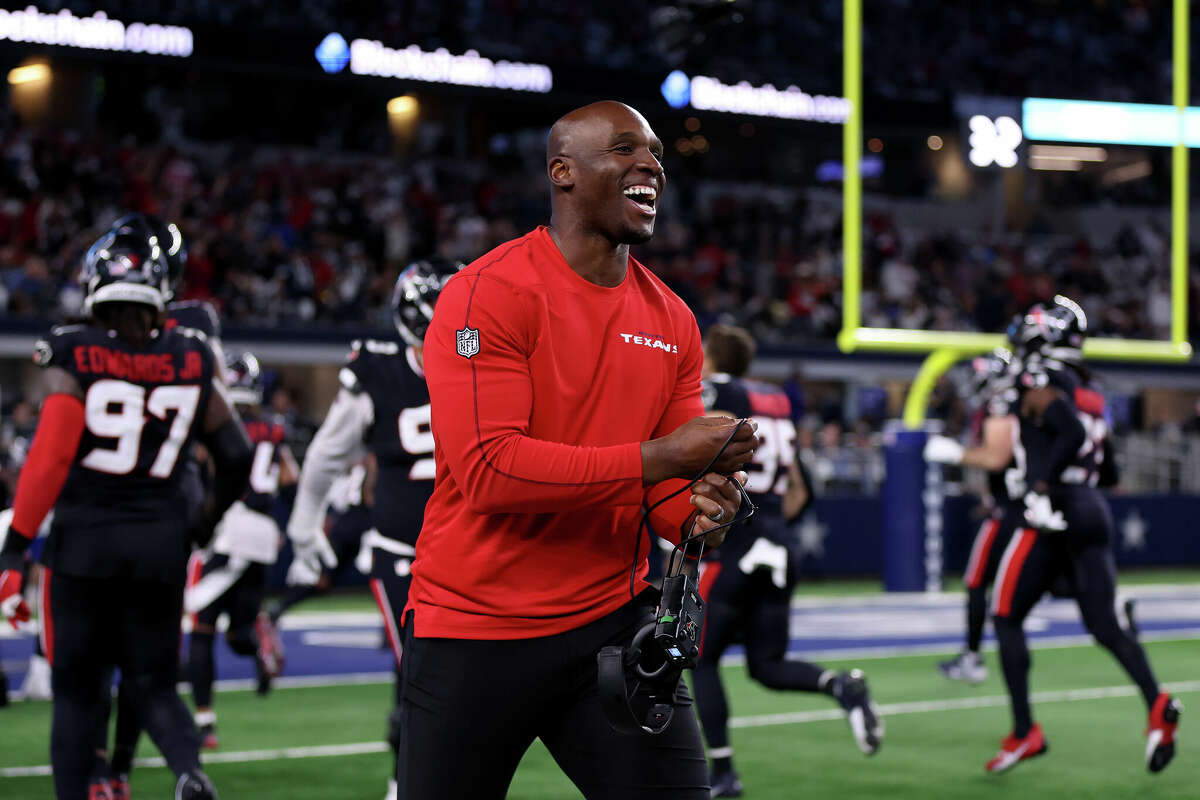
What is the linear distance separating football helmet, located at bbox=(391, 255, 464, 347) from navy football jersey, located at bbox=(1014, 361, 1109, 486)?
10.1 ft

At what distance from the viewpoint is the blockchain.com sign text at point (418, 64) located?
22672mm

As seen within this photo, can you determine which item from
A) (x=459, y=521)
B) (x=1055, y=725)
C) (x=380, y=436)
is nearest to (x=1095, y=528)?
(x=1055, y=725)

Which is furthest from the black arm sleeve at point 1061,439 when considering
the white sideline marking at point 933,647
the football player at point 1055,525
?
the white sideline marking at point 933,647

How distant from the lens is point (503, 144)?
29.4 meters

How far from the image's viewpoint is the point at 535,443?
2.90 metres

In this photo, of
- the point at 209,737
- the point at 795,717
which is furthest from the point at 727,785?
the point at 209,737

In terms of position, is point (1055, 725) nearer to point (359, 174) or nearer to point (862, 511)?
point (862, 511)

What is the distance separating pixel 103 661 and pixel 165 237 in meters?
1.42

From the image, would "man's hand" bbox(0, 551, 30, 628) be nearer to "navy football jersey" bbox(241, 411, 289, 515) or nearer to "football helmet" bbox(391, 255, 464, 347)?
"football helmet" bbox(391, 255, 464, 347)

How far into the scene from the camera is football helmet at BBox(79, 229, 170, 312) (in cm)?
498

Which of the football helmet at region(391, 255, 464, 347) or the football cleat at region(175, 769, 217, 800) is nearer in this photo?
the football cleat at region(175, 769, 217, 800)

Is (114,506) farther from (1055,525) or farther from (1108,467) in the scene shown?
(1108,467)

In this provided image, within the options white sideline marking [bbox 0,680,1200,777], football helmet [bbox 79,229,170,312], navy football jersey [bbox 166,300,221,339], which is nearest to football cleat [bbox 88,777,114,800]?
white sideline marking [bbox 0,680,1200,777]

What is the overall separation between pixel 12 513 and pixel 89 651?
1.59ft
